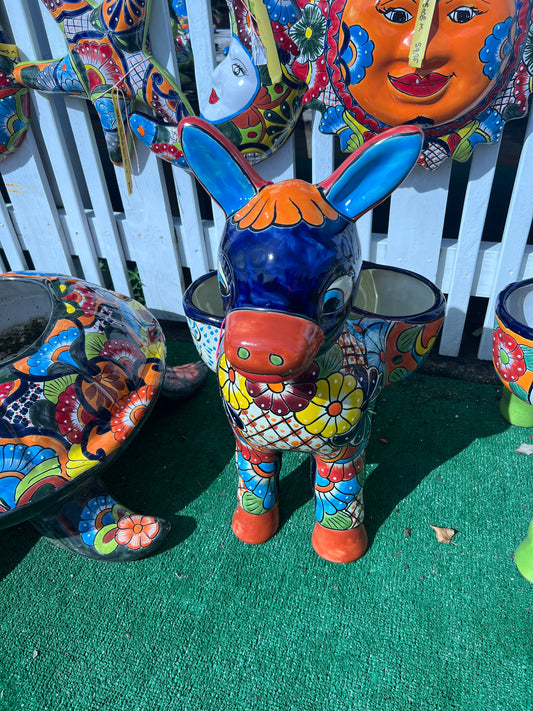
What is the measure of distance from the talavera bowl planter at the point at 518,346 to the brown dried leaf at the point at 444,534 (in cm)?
16

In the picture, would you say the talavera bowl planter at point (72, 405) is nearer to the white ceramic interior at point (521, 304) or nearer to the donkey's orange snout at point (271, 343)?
the donkey's orange snout at point (271, 343)

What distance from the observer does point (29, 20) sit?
6.07ft

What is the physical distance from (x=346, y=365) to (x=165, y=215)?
1292 millimetres

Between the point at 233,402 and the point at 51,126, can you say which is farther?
the point at 51,126

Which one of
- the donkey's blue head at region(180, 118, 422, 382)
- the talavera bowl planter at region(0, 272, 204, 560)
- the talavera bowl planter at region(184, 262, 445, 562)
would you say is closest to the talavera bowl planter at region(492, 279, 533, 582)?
the talavera bowl planter at region(184, 262, 445, 562)

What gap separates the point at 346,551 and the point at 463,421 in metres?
0.70

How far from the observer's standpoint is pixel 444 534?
1.40 m

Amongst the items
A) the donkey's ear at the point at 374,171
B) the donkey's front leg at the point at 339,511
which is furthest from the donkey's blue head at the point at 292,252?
the donkey's front leg at the point at 339,511

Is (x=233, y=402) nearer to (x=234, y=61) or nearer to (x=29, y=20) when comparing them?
(x=234, y=61)

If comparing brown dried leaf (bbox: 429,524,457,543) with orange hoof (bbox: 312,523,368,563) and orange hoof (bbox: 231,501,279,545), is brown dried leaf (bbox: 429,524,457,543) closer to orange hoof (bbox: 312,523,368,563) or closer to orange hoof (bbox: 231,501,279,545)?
orange hoof (bbox: 312,523,368,563)

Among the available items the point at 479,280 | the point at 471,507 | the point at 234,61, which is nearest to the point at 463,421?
the point at 471,507

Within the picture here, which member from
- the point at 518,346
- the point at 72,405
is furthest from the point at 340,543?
the point at 72,405

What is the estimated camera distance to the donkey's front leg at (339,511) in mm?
1204

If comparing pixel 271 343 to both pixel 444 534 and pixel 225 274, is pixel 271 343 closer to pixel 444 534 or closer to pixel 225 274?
pixel 225 274
